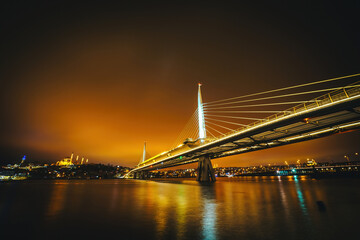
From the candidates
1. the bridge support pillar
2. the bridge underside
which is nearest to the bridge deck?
the bridge underside

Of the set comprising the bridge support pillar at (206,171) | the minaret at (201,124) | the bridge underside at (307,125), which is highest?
the minaret at (201,124)

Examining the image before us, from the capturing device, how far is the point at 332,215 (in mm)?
8227

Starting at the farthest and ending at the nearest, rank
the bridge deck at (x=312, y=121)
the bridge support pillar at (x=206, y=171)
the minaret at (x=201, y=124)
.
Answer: the bridge support pillar at (x=206, y=171), the minaret at (x=201, y=124), the bridge deck at (x=312, y=121)

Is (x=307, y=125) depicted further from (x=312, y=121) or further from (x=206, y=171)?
(x=206, y=171)

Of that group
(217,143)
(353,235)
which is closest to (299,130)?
(217,143)

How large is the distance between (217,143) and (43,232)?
3207 cm

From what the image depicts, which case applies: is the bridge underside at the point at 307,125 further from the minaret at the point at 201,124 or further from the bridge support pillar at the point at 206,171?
the bridge support pillar at the point at 206,171

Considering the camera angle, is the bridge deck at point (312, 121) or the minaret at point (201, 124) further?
the minaret at point (201, 124)

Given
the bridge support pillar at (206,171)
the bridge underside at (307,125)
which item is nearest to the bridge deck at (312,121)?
the bridge underside at (307,125)

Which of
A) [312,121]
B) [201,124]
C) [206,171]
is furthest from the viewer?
[206,171]

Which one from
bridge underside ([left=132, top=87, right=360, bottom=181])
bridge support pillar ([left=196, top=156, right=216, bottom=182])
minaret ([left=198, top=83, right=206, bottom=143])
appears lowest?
bridge support pillar ([left=196, top=156, right=216, bottom=182])

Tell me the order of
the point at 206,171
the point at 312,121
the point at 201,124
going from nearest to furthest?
the point at 312,121 < the point at 201,124 < the point at 206,171

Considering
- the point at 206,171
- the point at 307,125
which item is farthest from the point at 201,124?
the point at 307,125

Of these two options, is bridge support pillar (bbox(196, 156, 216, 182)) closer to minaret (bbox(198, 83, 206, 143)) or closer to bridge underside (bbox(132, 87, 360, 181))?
bridge underside (bbox(132, 87, 360, 181))
